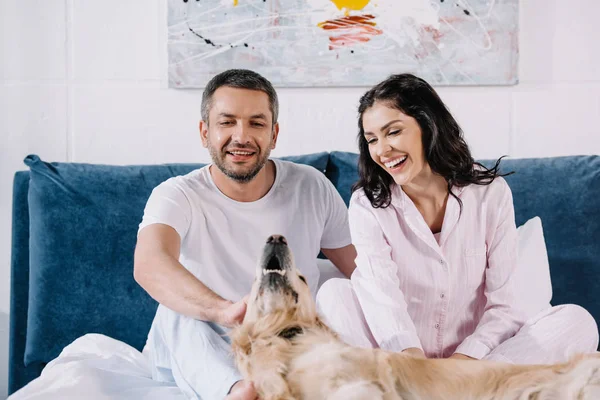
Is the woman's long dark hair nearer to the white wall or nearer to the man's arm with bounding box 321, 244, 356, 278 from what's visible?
the man's arm with bounding box 321, 244, 356, 278

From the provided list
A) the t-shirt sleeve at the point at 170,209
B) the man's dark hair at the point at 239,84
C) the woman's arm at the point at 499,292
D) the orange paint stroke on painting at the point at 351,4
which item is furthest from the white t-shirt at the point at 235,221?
the orange paint stroke on painting at the point at 351,4

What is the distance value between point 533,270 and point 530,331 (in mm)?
429

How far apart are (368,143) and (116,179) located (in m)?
0.94

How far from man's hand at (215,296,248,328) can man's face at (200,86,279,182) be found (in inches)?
22.1

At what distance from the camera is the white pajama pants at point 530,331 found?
143 cm

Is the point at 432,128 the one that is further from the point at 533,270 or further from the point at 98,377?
the point at 98,377

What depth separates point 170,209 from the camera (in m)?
1.73

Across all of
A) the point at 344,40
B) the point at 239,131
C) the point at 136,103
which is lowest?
the point at 239,131

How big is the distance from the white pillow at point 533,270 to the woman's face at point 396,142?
0.51 meters

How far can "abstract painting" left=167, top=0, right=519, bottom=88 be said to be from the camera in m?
2.35

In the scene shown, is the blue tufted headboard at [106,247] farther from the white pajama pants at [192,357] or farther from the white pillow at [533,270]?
the white pajama pants at [192,357]

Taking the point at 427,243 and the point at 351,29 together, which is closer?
the point at 427,243

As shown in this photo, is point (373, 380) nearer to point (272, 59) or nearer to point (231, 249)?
point (231, 249)

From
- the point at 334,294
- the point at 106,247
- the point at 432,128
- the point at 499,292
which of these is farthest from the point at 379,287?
the point at 106,247
